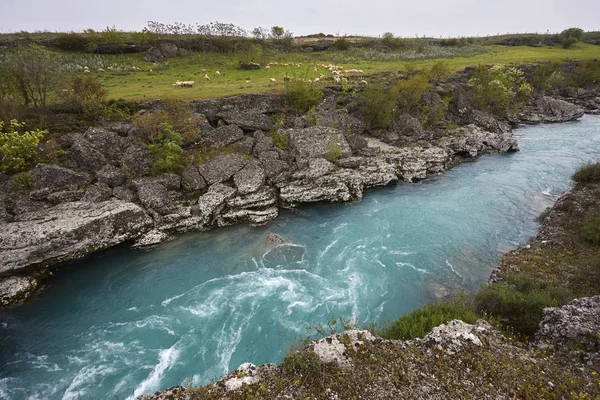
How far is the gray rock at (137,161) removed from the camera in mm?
32312

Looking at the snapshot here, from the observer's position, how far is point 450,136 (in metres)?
Result: 49.5

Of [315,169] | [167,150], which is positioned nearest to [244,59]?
[167,150]

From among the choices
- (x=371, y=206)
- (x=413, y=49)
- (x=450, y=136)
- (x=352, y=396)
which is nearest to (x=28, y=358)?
(x=352, y=396)

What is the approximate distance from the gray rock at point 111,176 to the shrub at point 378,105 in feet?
116

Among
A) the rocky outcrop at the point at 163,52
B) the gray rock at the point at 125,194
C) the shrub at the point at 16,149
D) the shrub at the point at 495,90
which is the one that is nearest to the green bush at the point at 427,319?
the gray rock at the point at 125,194

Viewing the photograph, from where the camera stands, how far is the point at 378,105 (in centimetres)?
4769

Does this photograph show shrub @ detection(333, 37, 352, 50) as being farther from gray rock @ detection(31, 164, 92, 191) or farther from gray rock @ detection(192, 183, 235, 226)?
gray rock @ detection(31, 164, 92, 191)

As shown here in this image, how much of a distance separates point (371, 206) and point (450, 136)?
24.4 meters

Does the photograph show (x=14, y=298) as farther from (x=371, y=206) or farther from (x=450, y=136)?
(x=450, y=136)

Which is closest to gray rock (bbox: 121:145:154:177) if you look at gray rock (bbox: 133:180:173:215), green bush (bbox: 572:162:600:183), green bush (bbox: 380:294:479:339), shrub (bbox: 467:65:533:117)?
gray rock (bbox: 133:180:173:215)

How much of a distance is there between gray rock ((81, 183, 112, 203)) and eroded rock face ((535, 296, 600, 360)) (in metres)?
33.6

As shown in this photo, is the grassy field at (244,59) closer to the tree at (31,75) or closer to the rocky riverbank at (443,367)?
the tree at (31,75)

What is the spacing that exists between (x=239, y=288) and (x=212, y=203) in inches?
425

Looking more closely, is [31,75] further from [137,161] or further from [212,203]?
[212,203]
